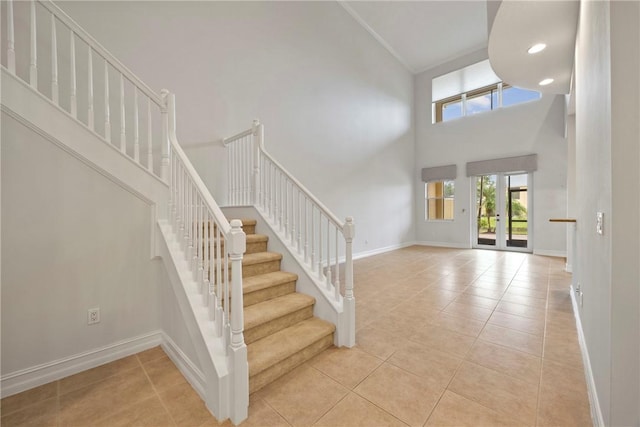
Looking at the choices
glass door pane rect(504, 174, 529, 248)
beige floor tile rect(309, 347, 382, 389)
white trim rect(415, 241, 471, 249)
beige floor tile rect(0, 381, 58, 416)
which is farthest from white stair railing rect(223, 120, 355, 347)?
glass door pane rect(504, 174, 529, 248)

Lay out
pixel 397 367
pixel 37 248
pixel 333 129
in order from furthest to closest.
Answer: pixel 333 129, pixel 397 367, pixel 37 248

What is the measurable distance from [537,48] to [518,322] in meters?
2.84

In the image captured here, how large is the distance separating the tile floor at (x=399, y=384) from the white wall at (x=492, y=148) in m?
4.14

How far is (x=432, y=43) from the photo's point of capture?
21.7 ft

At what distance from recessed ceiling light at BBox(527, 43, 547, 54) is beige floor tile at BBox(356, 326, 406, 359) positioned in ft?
10.6

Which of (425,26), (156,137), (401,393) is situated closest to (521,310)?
(401,393)

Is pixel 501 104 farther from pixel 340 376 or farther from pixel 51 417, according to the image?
pixel 51 417

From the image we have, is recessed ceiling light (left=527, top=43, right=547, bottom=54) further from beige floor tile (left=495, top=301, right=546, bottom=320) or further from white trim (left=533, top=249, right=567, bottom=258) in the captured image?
white trim (left=533, top=249, right=567, bottom=258)

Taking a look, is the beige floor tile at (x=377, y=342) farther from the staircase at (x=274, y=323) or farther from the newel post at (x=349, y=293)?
the staircase at (x=274, y=323)

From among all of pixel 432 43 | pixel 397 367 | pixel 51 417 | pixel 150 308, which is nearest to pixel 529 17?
pixel 397 367

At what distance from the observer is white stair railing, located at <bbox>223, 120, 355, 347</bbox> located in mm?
2219

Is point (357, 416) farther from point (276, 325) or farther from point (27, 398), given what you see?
point (27, 398)

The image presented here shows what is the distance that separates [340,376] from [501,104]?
25.3ft

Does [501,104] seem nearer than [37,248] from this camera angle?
No
